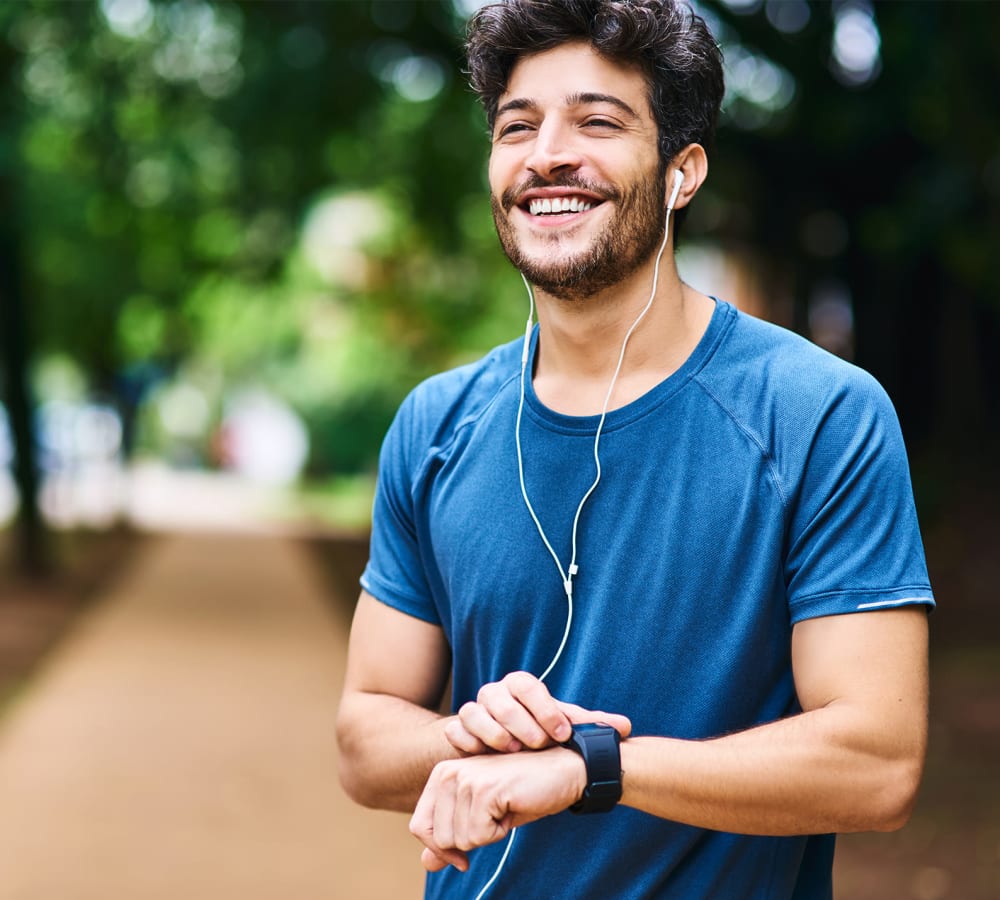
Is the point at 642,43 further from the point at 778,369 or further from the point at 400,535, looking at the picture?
the point at 400,535

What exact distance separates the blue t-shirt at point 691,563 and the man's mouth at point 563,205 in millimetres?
Result: 265

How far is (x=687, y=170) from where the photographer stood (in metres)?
2.28

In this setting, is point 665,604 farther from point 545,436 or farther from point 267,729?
point 267,729

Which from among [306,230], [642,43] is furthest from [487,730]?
[306,230]

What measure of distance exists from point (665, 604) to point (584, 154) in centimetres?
68

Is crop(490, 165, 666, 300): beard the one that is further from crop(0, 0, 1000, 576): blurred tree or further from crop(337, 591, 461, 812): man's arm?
crop(0, 0, 1000, 576): blurred tree

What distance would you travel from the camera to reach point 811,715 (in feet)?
6.24

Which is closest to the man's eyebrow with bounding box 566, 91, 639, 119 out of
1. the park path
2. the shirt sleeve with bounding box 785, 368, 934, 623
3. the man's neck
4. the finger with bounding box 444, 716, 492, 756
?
the man's neck

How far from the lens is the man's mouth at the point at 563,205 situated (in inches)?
85.5

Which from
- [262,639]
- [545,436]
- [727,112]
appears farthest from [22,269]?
[545,436]

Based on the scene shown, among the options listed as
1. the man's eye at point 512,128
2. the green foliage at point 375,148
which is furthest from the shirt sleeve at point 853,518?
the green foliage at point 375,148

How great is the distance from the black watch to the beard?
2.26ft

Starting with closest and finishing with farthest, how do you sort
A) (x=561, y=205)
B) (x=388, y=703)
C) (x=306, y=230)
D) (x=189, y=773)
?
1. (x=561, y=205)
2. (x=388, y=703)
3. (x=189, y=773)
4. (x=306, y=230)

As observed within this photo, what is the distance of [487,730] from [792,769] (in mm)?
403
